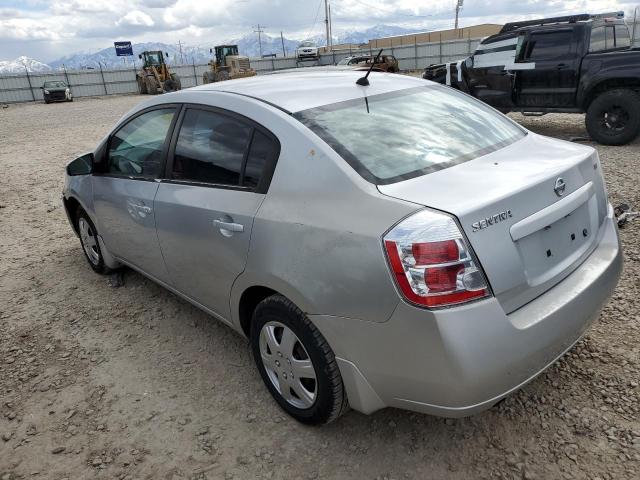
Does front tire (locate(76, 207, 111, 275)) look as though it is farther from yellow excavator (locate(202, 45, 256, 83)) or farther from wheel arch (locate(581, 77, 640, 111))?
yellow excavator (locate(202, 45, 256, 83))

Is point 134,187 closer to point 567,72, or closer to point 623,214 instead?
point 623,214

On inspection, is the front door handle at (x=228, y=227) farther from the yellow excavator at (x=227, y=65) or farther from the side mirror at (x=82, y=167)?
the yellow excavator at (x=227, y=65)

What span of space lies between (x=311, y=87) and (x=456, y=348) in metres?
1.67

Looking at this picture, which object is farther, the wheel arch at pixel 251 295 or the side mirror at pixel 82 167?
the side mirror at pixel 82 167

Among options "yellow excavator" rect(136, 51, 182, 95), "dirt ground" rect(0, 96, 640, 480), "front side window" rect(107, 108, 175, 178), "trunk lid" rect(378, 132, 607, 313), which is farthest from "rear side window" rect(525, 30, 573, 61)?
"yellow excavator" rect(136, 51, 182, 95)

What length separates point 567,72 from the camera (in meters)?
8.16

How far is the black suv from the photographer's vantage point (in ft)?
25.1

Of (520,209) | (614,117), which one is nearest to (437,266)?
(520,209)

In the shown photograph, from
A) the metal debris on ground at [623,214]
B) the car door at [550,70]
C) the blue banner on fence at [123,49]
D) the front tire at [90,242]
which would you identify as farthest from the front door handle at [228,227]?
the blue banner on fence at [123,49]

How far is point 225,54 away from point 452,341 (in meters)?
36.3

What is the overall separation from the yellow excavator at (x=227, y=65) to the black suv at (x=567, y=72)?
23396 mm

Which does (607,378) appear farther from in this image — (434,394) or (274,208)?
(274,208)

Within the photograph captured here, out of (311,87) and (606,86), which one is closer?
(311,87)

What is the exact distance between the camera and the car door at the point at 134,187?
313 centimetres
